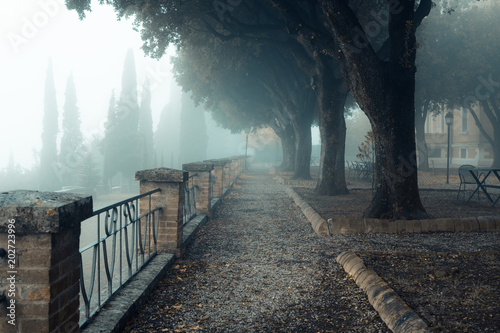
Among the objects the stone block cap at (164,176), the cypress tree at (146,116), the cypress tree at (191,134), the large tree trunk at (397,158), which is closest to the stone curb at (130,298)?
the stone block cap at (164,176)

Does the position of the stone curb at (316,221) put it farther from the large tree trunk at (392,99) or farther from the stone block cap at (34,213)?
the stone block cap at (34,213)

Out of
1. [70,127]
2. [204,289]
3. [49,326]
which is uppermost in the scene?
[70,127]

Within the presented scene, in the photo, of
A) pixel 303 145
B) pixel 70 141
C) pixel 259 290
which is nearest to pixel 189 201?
pixel 259 290

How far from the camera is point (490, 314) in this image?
3373mm

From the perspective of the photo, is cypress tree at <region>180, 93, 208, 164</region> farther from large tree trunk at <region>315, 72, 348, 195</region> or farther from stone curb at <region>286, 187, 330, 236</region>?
stone curb at <region>286, 187, 330, 236</region>

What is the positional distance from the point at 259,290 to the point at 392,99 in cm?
481

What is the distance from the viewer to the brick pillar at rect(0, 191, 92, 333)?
2.31 meters

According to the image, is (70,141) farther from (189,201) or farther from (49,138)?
(189,201)

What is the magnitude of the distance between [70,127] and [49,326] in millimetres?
53828

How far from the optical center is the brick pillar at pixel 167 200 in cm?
578

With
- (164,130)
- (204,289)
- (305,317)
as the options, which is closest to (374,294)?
(305,317)

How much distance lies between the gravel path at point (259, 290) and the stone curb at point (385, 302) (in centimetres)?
8

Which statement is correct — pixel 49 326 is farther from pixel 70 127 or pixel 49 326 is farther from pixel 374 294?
pixel 70 127

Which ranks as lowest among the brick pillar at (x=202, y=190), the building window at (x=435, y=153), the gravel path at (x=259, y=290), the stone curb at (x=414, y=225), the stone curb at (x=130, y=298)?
the gravel path at (x=259, y=290)
